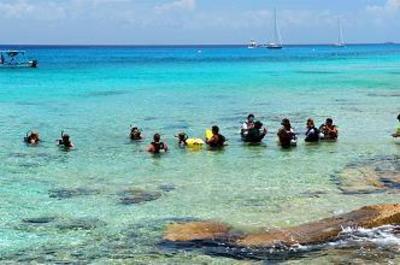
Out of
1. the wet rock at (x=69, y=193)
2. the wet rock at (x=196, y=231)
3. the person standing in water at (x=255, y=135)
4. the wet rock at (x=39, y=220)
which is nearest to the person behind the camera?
the wet rock at (x=196, y=231)

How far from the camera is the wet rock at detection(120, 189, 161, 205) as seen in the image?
14.8 meters

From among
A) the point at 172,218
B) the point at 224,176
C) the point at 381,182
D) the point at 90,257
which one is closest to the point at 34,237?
the point at 90,257

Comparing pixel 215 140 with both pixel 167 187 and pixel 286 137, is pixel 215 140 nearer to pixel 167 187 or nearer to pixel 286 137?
pixel 286 137

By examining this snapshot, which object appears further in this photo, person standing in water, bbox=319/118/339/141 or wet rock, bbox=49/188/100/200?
person standing in water, bbox=319/118/339/141

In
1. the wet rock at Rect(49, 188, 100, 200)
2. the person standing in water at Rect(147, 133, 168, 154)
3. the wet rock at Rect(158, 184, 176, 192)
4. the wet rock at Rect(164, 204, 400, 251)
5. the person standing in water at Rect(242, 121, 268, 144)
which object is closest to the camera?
the wet rock at Rect(164, 204, 400, 251)

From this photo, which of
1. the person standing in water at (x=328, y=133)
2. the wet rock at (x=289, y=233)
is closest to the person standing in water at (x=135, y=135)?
the person standing in water at (x=328, y=133)

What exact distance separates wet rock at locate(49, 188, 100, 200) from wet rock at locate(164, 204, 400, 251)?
3920 millimetres

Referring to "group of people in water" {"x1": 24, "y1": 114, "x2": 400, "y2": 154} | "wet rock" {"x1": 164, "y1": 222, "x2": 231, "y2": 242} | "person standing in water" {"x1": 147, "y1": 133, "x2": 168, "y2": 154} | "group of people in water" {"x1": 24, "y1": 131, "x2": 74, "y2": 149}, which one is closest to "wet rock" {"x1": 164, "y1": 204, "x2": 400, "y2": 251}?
"wet rock" {"x1": 164, "y1": 222, "x2": 231, "y2": 242}

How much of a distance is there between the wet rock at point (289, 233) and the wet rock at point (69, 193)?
392cm

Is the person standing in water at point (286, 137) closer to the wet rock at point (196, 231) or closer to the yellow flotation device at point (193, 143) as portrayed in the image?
the yellow flotation device at point (193, 143)

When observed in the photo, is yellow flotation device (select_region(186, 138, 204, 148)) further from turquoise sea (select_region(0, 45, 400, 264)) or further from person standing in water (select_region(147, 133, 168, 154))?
person standing in water (select_region(147, 133, 168, 154))

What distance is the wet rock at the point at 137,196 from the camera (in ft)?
48.6

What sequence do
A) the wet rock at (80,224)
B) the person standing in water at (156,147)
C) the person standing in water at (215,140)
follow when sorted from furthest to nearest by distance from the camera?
the person standing in water at (215,140)
the person standing in water at (156,147)
the wet rock at (80,224)

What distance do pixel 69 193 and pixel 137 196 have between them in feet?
5.54
